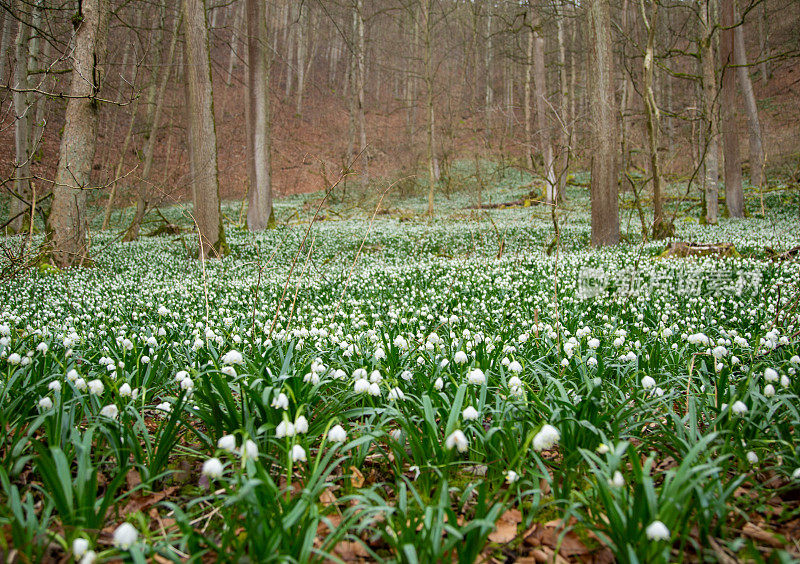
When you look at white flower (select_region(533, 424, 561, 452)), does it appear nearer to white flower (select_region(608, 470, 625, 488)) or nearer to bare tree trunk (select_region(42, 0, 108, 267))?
white flower (select_region(608, 470, 625, 488))

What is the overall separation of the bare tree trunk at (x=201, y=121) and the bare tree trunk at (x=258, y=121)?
503 centimetres

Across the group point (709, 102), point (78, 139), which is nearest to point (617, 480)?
point (78, 139)

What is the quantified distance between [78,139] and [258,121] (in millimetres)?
7376

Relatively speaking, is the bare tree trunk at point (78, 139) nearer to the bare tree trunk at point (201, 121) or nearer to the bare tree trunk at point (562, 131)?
the bare tree trunk at point (201, 121)

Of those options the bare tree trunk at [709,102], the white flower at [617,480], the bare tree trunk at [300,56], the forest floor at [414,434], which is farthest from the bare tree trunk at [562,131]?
the bare tree trunk at [300,56]

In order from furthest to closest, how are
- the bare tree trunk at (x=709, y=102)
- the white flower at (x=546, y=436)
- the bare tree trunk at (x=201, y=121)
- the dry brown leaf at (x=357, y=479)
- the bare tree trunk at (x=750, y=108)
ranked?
the bare tree trunk at (x=750, y=108) < the bare tree trunk at (x=709, y=102) < the bare tree trunk at (x=201, y=121) < the dry brown leaf at (x=357, y=479) < the white flower at (x=546, y=436)

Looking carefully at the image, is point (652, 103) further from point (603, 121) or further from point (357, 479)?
point (357, 479)

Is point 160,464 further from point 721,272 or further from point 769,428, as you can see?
point 721,272

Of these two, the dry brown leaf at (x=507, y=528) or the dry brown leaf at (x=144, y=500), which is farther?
the dry brown leaf at (x=144, y=500)

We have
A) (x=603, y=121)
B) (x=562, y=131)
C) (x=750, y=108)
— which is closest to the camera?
(x=603, y=121)

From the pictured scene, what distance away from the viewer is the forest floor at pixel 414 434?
1.61 metres

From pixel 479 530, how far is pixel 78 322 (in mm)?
4980

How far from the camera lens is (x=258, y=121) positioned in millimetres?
15727

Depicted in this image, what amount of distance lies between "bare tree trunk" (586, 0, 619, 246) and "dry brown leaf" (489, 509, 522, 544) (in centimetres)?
934
